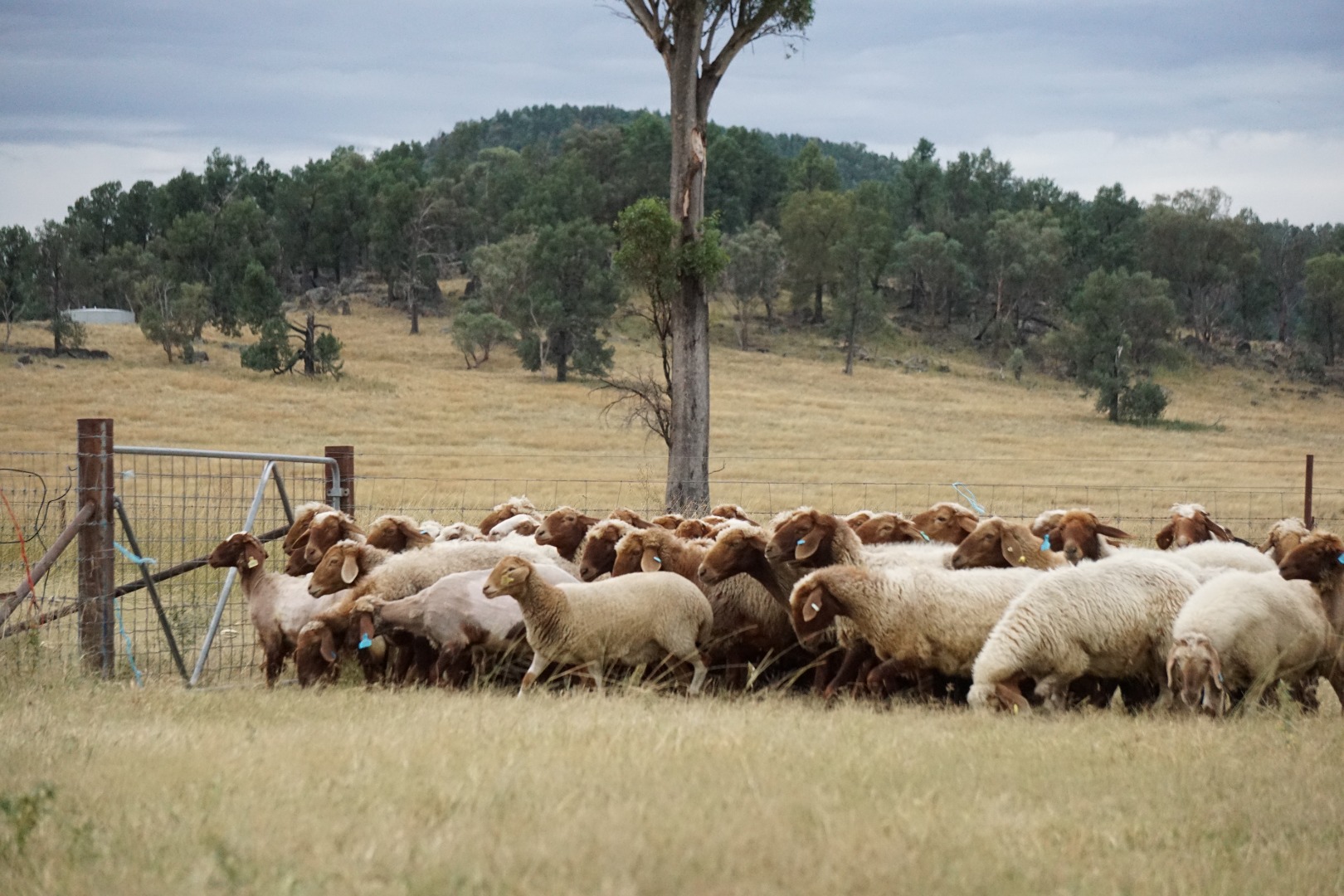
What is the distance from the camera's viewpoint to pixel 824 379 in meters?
68.9

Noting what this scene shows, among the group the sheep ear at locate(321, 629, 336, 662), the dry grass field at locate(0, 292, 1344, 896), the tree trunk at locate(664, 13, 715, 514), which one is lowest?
the sheep ear at locate(321, 629, 336, 662)

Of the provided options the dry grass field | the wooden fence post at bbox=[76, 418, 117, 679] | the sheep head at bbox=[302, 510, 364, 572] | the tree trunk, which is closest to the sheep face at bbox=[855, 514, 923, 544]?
the dry grass field

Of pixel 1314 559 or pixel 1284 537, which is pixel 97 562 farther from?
pixel 1284 537

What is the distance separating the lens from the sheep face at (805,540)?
9.59 metres

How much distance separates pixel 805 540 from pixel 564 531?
289cm

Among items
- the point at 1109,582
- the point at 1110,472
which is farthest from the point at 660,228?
the point at 1110,472

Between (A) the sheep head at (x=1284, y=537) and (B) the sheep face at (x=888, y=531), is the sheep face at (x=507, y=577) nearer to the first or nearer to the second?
(B) the sheep face at (x=888, y=531)

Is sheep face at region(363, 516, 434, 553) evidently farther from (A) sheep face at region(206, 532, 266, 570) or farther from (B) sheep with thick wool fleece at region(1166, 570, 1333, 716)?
(B) sheep with thick wool fleece at region(1166, 570, 1333, 716)

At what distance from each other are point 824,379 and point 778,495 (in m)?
40.3

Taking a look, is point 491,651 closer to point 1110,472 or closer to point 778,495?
point 778,495

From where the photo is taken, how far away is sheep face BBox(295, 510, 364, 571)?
10.9 metres

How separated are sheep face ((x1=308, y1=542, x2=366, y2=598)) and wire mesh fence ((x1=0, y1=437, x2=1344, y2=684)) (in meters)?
0.94

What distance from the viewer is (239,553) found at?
411 inches

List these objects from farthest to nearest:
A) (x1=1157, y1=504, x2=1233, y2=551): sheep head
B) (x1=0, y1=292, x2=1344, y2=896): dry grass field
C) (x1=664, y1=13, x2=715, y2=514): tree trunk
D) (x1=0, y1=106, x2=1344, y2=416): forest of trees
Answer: (x1=0, y1=106, x2=1344, y2=416): forest of trees → (x1=664, y1=13, x2=715, y2=514): tree trunk → (x1=1157, y1=504, x2=1233, y2=551): sheep head → (x1=0, y1=292, x2=1344, y2=896): dry grass field
